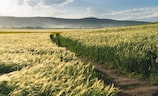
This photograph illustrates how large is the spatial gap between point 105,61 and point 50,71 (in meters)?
11.3

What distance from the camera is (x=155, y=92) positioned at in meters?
10.9

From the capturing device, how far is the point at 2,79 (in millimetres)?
6637

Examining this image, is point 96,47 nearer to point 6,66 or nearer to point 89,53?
point 89,53

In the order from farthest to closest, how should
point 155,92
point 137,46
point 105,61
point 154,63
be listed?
point 105,61, point 137,46, point 154,63, point 155,92

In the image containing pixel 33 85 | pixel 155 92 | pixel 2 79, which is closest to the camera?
pixel 33 85

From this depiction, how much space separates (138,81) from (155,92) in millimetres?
2674

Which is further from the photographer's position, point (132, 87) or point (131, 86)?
point (131, 86)

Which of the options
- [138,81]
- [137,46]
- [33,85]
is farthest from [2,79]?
[137,46]

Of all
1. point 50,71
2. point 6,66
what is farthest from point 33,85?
point 6,66

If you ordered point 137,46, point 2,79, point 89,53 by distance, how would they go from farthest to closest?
point 89,53
point 137,46
point 2,79

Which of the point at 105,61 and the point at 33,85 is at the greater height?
the point at 33,85

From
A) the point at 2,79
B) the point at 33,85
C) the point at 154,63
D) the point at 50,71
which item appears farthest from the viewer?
the point at 154,63

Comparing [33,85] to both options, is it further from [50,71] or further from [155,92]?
[155,92]

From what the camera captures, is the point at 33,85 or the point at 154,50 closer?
the point at 33,85
